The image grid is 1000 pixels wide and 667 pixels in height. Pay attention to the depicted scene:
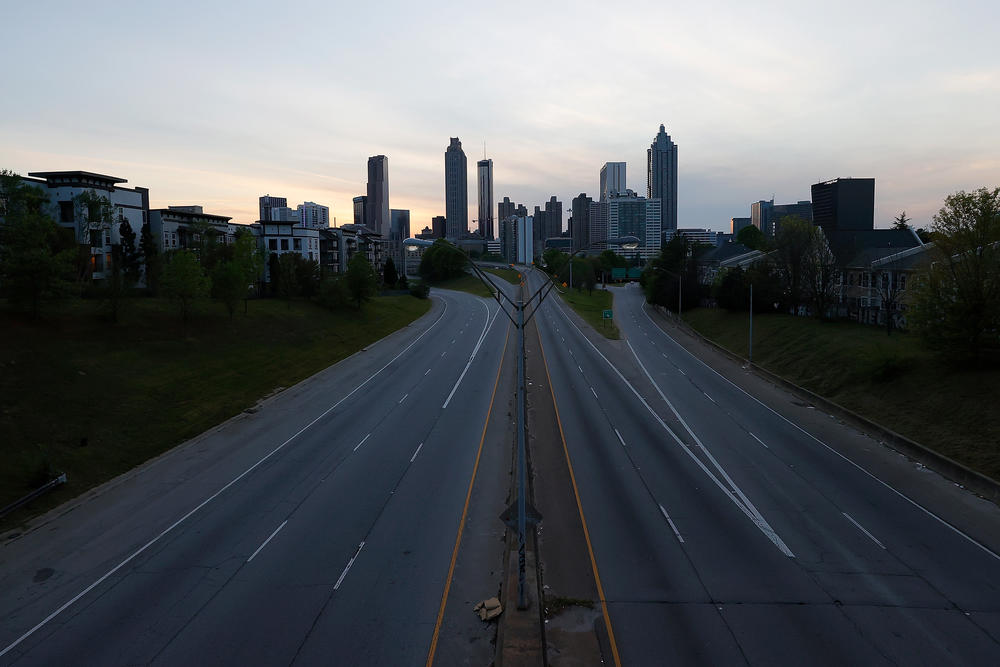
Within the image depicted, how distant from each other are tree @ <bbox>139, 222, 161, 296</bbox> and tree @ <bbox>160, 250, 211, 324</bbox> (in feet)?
57.4

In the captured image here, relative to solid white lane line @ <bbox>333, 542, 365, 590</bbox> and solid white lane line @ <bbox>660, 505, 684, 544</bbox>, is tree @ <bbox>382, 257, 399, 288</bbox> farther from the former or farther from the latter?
solid white lane line @ <bbox>333, 542, 365, 590</bbox>

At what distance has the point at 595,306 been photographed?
99625mm

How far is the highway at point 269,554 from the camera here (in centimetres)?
1330

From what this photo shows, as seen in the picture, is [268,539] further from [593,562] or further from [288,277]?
[288,277]

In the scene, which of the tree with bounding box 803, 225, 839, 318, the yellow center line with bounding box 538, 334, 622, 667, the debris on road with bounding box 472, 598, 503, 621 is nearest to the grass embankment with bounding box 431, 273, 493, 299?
the tree with bounding box 803, 225, 839, 318

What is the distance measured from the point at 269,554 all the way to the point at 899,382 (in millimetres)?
32185

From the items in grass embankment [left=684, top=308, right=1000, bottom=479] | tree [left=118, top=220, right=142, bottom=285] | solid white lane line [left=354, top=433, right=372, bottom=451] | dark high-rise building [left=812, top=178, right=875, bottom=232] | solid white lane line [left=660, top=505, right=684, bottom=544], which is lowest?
solid white lane line [left=660, top=505, right=684, bottom=544]

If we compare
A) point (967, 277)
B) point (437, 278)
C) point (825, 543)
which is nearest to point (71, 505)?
point (825, 543)

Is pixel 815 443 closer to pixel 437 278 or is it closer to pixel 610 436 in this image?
pixel 610 436

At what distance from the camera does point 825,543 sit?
17984 millimetres

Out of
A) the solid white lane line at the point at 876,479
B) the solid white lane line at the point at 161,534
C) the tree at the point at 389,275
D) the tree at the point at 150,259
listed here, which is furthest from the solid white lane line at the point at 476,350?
the tree at the point at 150,259

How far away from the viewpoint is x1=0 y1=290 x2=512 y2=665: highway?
43.7 ft

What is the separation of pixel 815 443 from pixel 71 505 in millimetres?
29957

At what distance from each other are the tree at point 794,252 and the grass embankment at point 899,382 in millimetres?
9225
